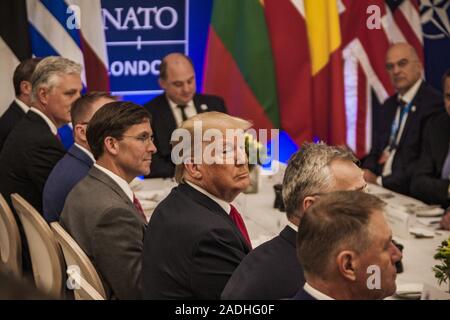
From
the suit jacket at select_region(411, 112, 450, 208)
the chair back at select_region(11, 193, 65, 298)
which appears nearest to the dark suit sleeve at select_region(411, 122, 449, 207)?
the suit jacket at select_region(411, 112, 450, 208)

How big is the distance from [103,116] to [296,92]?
139 inches

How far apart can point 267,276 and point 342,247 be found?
414mm

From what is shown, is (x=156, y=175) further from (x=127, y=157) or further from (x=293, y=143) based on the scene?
(x=127, y=157)

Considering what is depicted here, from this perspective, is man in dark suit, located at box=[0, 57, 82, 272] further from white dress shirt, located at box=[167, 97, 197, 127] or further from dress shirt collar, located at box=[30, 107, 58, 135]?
white dress shirt, located at box=[167, 97, 197, 127]

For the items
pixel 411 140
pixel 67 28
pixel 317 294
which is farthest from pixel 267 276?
pixel 67 28

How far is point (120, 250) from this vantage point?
10.2 feet

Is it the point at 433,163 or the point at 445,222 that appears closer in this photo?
the point at 445,222

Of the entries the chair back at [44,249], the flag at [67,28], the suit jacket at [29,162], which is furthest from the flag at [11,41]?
the chair back at [44,249]

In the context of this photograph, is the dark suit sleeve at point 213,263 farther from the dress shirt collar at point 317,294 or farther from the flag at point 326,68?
the flag at point 326,68

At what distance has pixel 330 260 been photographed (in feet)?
7.11

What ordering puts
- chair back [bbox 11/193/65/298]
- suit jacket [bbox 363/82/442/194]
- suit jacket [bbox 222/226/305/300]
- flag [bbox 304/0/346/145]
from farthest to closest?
flag [bbox 304/0/346/145] < suit jacket [bbox 363/82/442/194] < chair back [bbox 11/193/65/298] < suit jacket [bbox 222/226/305/300]

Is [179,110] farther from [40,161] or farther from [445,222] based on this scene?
[445,222]

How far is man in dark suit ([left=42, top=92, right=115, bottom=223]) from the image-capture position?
3834mm

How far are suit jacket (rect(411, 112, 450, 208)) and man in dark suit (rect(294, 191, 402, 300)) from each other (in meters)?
2.95
